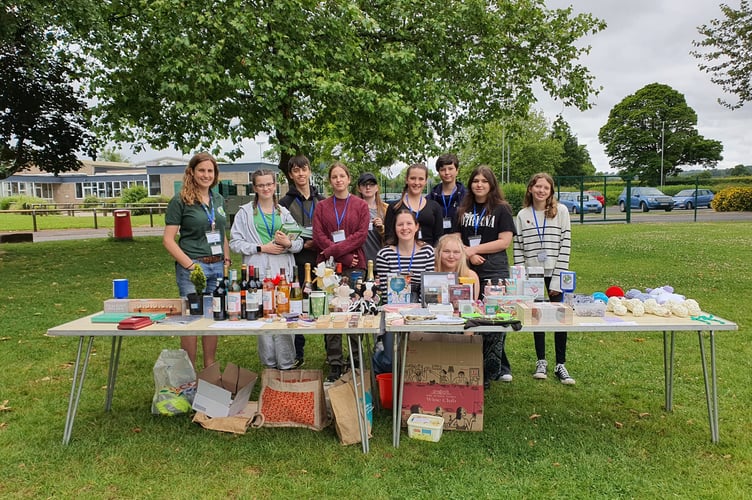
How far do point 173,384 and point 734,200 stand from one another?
28815mm

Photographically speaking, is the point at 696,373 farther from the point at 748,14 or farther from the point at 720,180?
the point at 720,180

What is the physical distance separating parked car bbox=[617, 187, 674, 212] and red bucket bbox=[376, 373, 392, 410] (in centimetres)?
2491

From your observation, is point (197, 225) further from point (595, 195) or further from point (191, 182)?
point (595, 195)

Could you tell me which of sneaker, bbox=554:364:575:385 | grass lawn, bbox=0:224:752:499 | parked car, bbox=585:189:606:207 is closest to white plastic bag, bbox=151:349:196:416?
grass lawn, bbox=0:224:752:499

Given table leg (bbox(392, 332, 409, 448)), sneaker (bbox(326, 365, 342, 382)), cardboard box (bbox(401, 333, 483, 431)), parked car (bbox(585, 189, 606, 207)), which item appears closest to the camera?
table leg (bbox(392, 332, 409, 448))

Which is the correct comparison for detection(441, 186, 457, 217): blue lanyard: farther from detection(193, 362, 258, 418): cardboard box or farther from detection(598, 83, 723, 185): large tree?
detection(598, 83, 723, 185): large tree

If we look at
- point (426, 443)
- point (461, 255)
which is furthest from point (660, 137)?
point (426, 443)

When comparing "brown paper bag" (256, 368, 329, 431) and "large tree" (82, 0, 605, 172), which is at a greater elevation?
"large tree" (82, 0, 605, 172)

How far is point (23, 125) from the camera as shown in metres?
10.8

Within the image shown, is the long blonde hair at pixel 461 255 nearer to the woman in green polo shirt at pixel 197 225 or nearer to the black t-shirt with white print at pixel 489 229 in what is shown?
the black t-shirt with white print at pixel 489 229

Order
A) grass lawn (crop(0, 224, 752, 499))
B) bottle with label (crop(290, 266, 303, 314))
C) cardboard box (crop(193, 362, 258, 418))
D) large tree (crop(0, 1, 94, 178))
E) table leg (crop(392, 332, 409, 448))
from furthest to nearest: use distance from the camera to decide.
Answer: large tree (crop(0, 1, 94, 178)) < cardboard box (crop(193, 362, 258, 418)) < bottle with label (crop(290, 266, 303, 314)) < table leg (crop(392, 332, 409, 448)) < grass lawn (crop(0, 224, 752, 499))

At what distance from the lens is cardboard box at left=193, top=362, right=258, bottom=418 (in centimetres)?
343

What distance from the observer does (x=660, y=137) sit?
1918 inches

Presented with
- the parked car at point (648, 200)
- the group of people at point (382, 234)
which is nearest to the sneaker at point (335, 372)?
the group of people at point (382, 234)
